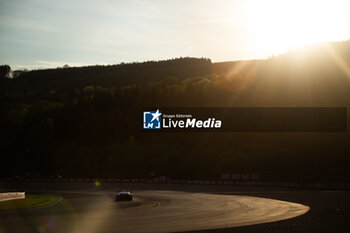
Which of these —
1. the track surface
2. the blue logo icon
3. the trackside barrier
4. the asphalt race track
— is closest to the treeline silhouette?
the trackside barrier

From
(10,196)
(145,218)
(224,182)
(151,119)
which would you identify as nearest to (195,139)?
(224,182)

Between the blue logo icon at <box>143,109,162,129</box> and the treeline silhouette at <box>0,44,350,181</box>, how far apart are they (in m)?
28.8

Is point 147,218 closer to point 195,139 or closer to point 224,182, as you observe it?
point 224,182

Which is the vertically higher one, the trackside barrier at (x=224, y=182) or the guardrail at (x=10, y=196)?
the guardrail at (x=10, y=196)

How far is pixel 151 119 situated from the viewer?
7038cm

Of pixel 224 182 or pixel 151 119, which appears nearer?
pixel 151 119

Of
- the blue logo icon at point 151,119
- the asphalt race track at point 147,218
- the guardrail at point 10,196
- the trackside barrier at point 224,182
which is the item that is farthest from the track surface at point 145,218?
the trackside barrier at point 224,182

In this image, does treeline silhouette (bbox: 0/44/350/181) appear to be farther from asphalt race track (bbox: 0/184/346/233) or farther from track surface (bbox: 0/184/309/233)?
asphalt race track (bbox: 0/184/346/233)

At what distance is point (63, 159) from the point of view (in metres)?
155

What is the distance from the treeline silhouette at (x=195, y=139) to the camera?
117062 millimetres

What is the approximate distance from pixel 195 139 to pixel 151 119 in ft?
263

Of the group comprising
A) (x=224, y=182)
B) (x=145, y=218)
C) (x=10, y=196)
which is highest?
(x=145, y=218)

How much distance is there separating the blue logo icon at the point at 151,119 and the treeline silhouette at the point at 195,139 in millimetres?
28847

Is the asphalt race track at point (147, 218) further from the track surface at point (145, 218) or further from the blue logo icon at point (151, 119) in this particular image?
the blue logo icon at point (151, 119)
